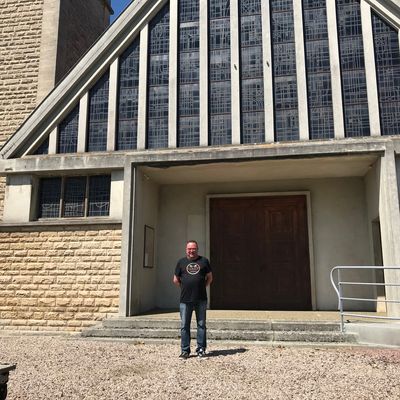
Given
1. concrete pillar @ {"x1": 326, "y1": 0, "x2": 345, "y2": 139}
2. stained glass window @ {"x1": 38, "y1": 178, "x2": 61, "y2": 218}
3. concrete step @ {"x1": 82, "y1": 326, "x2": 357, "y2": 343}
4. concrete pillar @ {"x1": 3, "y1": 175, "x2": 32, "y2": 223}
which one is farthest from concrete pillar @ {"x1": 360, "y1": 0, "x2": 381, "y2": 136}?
concrete pillar @ {"x1": 3, "y1": 175, "x2": 32, "y2": 223}

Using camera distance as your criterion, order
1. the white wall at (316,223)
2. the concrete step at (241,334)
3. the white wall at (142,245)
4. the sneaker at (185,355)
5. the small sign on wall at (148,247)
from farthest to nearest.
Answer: the white wall at (316,223)
the small sign on wall at (148,247)
the white wall at (142,245)
the concrete step at (241,334)
the sneaker at (185,355)

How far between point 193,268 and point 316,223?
5.51m

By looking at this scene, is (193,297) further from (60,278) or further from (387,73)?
(387,73)

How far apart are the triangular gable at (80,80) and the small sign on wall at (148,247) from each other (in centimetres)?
359

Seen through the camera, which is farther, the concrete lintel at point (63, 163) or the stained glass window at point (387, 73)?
the concrete lintel at point (63, 163)

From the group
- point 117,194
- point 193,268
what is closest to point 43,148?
point 117,194

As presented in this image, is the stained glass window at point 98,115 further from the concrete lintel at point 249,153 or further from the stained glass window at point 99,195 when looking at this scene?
the concrete lintel at point 249,153

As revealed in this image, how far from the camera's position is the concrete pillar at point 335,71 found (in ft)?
32.6

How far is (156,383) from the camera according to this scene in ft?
17.6

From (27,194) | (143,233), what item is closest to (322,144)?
(143,233)

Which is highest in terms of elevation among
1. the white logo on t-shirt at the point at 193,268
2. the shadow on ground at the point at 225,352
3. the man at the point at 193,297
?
the white logo on t-shirt at the point at 193,268

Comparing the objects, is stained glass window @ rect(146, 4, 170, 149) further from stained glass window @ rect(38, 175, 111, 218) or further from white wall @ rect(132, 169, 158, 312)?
stained glass window @ rect(38, 175, 111, 218)

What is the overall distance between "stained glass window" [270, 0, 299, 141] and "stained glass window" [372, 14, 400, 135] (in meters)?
1.92

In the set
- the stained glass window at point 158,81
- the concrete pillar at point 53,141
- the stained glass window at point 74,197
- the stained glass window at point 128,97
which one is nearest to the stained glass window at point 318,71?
the stained glass window at point 158,81
